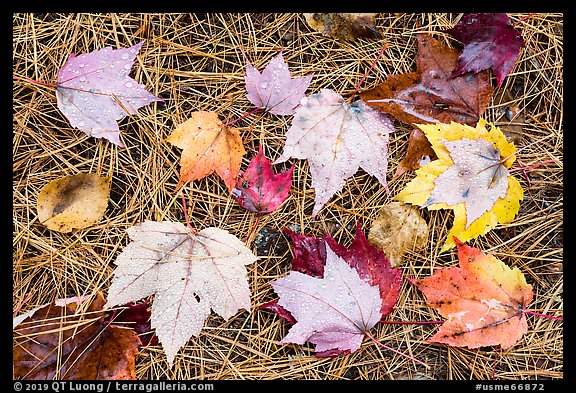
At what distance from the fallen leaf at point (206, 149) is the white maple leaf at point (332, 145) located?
5.7 inches

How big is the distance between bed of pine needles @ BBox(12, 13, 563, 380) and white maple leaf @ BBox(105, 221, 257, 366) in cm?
9

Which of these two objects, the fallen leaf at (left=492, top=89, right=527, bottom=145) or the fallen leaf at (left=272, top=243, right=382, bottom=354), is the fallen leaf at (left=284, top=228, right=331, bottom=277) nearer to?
the fallen leaf at (left=272, top=243, right=382, bottom=354)

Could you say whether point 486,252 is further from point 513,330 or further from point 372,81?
point 372,81

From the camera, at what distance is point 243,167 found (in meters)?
1.45

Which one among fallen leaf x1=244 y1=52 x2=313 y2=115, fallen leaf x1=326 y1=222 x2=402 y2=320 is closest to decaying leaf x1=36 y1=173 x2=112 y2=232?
fallen leaf x1=244 y1=52 x2=313 y2=115

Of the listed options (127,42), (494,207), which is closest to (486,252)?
(494,207)

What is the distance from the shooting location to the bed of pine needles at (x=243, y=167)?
141cm

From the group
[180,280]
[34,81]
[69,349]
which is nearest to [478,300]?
[180,280]

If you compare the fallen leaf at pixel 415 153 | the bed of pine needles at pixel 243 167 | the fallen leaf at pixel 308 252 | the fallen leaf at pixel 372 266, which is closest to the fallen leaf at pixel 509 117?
the bed of pine needles at pixel 243 167

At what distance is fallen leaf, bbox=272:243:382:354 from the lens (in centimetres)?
133

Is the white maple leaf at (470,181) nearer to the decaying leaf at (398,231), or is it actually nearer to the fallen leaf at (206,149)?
the decaying leaf at (398,231)

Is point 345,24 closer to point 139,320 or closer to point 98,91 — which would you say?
point 98,91

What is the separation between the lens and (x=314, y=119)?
4.60 ft

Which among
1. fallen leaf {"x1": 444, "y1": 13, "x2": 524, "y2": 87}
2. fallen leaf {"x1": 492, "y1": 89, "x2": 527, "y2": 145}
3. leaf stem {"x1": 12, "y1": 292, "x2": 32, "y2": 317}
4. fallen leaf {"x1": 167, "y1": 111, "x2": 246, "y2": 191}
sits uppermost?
fallen leaf {"x1": 444, "y1": 13, "x2": 524, "y2": 87}
